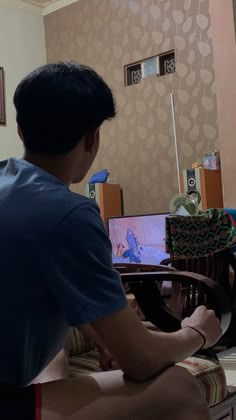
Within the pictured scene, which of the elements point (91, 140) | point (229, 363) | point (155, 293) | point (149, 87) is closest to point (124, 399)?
point (91, 140)

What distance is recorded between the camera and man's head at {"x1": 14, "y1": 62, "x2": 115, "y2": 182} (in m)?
0.98

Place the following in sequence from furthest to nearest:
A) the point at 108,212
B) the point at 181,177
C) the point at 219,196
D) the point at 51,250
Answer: the point at 108,212 → the point at 181,177 → the point at 219,196 → the point at 51,250

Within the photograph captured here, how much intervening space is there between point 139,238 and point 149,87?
1368 millimetres

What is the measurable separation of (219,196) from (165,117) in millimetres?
938

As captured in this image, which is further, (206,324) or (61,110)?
(206,324)

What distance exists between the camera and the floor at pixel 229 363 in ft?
7.05

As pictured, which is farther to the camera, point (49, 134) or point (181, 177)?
point (181, 177)

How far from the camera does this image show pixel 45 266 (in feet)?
2.90

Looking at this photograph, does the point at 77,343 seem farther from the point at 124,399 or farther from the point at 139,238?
the point at 139,238

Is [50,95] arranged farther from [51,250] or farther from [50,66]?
[51,250]

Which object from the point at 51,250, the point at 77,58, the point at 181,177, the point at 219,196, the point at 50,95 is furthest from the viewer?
the point at 77,58

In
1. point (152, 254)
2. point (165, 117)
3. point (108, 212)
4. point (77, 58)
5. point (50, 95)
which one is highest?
point (77, 58)

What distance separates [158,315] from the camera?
66.7 inches

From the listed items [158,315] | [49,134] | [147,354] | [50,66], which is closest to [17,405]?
[147,354]
